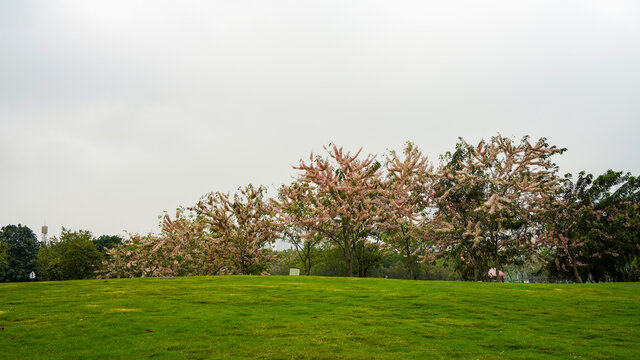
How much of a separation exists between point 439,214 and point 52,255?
67716 millimetres

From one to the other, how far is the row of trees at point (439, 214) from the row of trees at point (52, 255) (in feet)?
71.8

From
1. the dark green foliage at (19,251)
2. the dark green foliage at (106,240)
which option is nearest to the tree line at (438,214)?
the dark green foliage at (106,240)

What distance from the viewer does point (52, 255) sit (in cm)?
7000

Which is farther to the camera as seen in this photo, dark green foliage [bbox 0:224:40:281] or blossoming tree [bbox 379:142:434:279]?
dark green foliage [bbox 0:224:40:281]

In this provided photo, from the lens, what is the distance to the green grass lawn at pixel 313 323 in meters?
9.23

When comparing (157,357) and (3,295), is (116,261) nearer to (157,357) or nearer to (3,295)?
(3,295)

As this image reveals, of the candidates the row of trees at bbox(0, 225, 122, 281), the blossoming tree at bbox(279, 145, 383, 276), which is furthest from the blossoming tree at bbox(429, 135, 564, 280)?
the row of trees at bbox(0, 225, 122, 281)

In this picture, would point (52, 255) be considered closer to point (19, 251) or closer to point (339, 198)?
point (19, 251)

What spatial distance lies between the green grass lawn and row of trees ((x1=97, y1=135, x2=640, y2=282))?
1321 cm

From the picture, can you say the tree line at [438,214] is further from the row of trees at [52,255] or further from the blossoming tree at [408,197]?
the row of trees at [52,255]

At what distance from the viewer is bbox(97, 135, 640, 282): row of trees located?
32.4m

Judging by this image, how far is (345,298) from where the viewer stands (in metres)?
17.2

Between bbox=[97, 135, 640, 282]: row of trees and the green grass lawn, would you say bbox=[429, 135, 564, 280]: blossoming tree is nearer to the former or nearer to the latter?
bbox=[97, 135, 640, 282]: row of trees

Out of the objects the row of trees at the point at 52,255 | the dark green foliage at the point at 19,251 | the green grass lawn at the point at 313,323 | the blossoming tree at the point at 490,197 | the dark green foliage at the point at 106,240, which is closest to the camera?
the green grass lawn at the point at 313,323
